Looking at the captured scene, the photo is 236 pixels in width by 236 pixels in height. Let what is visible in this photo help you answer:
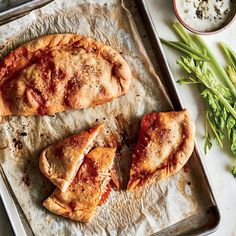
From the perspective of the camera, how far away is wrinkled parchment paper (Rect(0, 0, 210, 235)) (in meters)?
4.39

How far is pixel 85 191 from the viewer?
14.3ft

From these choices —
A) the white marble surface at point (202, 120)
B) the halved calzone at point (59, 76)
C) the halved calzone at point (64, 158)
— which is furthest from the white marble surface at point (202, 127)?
the halved calzone at point (64, 158)

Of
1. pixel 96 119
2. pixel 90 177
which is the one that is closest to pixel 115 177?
pixel 90 177

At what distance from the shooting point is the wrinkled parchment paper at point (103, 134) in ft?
14.4

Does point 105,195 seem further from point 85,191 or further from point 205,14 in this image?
point 205,14

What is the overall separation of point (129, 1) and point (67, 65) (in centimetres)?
76

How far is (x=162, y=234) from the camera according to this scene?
4.51m

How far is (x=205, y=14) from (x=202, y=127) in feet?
3.07

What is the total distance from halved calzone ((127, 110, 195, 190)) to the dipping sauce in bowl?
0.78m

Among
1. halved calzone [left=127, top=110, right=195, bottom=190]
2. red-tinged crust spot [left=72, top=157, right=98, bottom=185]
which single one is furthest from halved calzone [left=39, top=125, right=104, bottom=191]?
halved calzone [left=127, top=110, right=195, bottom=190]

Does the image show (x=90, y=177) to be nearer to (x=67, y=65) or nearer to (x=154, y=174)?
(x=154, y=174)

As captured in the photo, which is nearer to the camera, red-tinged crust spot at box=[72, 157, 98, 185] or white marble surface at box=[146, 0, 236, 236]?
red-tinged crust spot at box=[72, 157, 98, 185]

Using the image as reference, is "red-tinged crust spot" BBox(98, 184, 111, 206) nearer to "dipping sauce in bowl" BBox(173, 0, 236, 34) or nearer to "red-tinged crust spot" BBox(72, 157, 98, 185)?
"red-tinged crust spot" BBox(72, 157, 98, 185)

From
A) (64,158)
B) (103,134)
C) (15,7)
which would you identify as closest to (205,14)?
(103,134)
